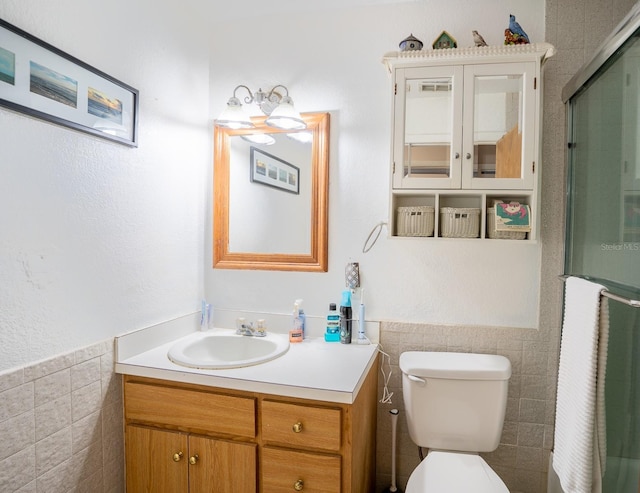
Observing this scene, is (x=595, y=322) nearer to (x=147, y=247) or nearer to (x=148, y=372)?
(x=148, y=372)

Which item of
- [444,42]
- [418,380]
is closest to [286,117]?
[444,42]

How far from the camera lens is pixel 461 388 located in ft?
5.27

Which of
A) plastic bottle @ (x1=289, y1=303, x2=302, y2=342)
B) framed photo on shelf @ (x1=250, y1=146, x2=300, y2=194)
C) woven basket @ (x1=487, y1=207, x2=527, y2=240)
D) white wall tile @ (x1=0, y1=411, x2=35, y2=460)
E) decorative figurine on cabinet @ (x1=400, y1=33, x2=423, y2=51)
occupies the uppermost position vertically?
decorative figurine on cabinet @ (x1=400, y1=33, x2=423, y2=51)

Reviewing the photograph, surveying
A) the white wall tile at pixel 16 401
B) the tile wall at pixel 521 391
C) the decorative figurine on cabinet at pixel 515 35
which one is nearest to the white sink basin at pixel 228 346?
the white wall tile at pixel 16 401

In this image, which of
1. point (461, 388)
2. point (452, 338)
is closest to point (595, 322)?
point (461, 388)

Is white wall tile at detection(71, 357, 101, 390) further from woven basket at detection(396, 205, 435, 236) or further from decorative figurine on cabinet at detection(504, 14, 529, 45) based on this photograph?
decorative figurine on cabinet at detection(504, 14, 529, 45)

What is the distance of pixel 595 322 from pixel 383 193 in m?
1.00

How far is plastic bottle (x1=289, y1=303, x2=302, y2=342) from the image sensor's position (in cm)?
191

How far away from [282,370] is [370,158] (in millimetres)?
1056

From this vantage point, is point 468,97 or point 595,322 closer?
point 595,322

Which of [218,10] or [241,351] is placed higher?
[218,10]

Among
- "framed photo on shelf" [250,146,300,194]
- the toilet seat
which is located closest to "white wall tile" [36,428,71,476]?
the toilet seat

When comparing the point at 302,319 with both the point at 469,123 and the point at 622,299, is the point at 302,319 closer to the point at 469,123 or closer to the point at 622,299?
the point at 469,123

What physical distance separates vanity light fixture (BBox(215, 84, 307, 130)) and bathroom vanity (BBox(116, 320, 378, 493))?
3.49 ft
